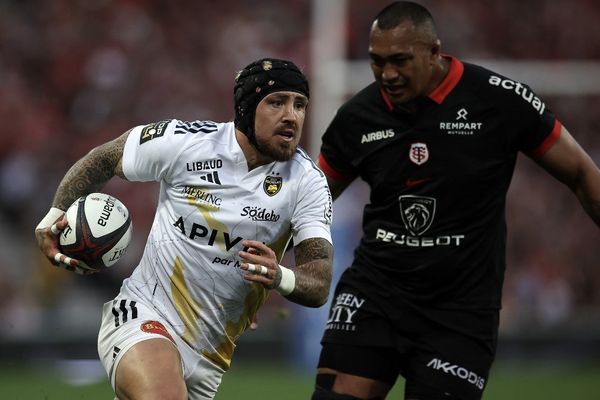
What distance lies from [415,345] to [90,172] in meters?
1.95

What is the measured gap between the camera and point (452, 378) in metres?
6.03

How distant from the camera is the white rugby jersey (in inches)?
234

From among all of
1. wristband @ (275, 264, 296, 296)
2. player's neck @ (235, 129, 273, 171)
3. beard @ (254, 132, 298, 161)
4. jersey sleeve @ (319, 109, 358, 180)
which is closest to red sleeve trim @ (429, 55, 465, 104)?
jersey sleeve @ (319, 109, 358, 180)

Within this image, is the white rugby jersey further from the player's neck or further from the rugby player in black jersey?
the rugby player in black jersey

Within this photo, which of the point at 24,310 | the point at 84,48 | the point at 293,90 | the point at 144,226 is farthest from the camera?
Answer: the point at 84,48

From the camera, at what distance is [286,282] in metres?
5.51

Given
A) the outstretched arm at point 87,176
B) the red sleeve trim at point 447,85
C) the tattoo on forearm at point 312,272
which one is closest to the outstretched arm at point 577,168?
the red sleeve trim at point 447,85

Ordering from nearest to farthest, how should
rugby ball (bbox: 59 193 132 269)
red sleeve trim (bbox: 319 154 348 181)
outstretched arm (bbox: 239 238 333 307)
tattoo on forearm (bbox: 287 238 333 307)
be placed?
1. outstretched arm (bbox: 239 238 333 307)
2. tattoo on forearm (bbox: 287 238 333 307)
3. rugby ball (bbox: 59 193 132 269)
4. red sleeve trim (bbox: 319 154 348 181)

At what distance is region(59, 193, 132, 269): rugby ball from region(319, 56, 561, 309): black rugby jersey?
141cm

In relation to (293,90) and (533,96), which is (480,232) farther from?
(293,90)

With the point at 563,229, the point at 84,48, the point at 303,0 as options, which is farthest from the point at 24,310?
the point at 563,229

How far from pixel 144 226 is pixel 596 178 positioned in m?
10.3

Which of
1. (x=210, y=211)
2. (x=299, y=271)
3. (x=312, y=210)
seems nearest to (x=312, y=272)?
(x=299, y=271)

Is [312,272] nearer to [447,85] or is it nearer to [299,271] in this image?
[299,271]
